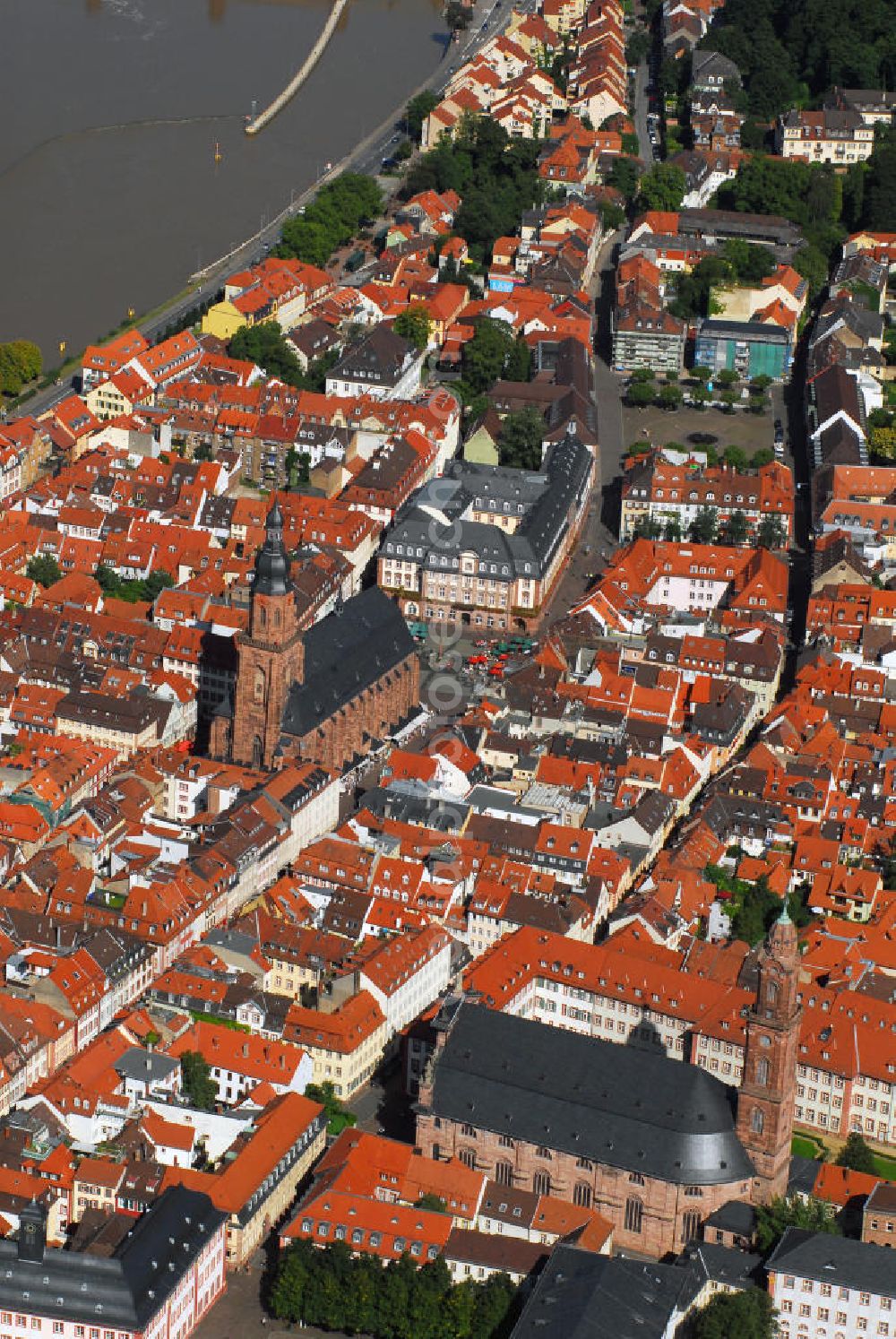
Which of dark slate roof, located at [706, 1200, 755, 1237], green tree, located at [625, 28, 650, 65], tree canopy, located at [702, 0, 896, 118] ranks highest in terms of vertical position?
tree canopy, located at [702, 0, 896, 118]

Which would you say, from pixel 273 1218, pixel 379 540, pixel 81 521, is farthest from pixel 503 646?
pixel 273 1218

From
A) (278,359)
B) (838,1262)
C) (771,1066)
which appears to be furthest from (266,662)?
(278,359)

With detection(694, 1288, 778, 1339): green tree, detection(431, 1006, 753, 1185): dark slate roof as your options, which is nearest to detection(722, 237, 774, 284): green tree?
detection(431, 1006, 753, 1185): dark slate roof

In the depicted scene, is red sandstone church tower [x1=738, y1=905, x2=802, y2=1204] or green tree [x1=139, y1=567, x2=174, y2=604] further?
green tree [x1=139, y1=567, x2=174, y2=604]

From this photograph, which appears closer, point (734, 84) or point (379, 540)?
point (379, 540)

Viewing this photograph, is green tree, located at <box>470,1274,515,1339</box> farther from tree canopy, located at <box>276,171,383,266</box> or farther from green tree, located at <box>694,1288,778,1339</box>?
tree canopy, located at <box>276,171,383,266</box>

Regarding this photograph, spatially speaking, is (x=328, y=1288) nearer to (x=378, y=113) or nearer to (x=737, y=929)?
(x=737, y=929)

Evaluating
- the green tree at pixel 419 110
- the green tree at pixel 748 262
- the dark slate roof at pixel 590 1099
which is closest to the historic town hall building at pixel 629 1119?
the dark slate roof at pixel 590 1099
